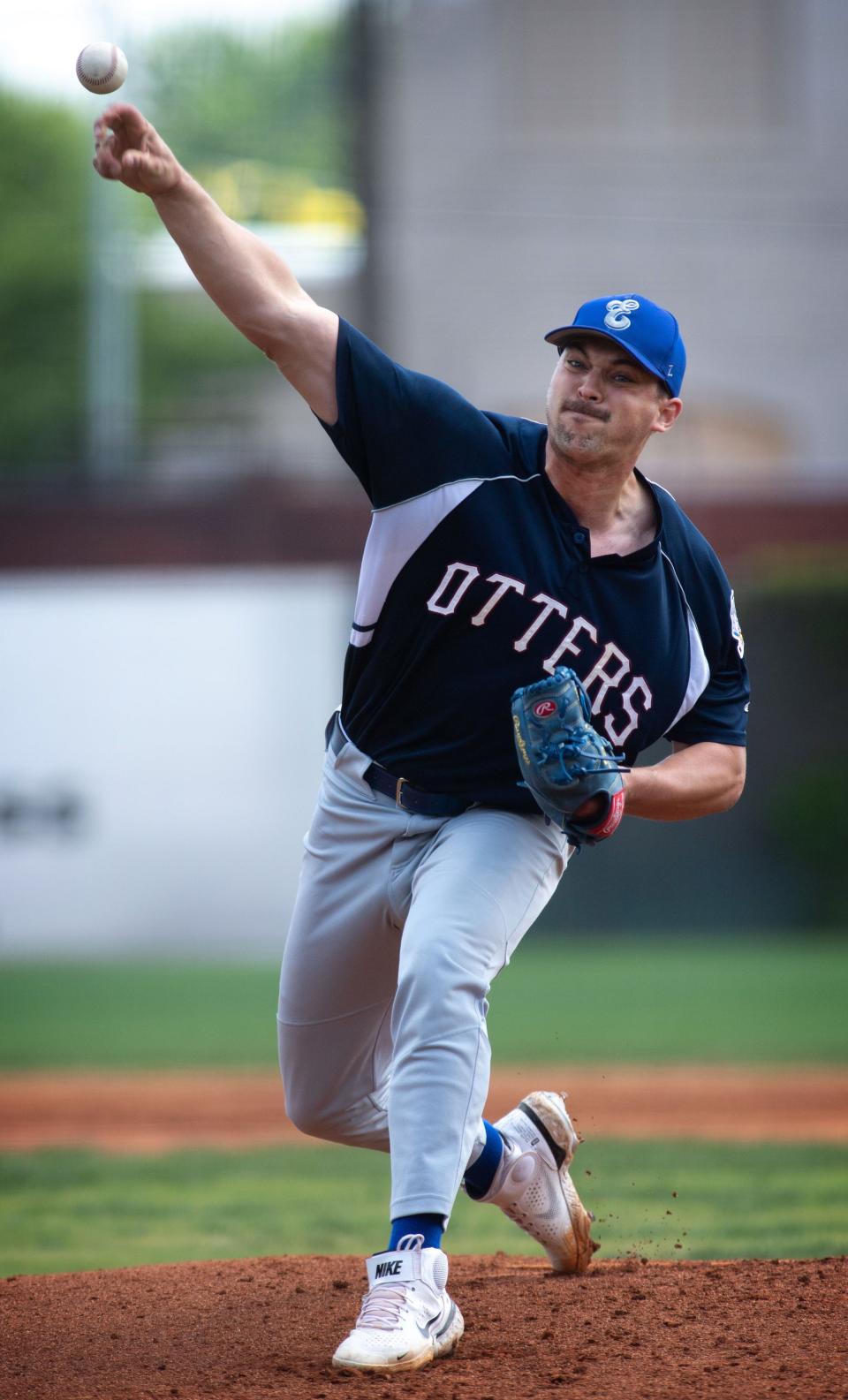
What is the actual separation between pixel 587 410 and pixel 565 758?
71cm

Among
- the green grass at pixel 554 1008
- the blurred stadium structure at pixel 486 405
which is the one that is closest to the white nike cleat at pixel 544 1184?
the green grass at pixel 554 1008

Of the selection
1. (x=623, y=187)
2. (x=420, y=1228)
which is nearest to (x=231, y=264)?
(x=420, y=1228)

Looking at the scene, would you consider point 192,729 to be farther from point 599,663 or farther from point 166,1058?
point 599,663

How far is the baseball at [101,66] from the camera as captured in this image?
2918mm

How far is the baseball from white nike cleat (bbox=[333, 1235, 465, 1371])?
6.91ft

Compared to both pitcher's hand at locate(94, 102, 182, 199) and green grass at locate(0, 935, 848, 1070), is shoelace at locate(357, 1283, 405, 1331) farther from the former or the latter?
green grass at locate(0, 935, 848, 1070)

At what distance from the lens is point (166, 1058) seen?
9250mm

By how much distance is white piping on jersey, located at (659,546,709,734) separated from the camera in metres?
3.26

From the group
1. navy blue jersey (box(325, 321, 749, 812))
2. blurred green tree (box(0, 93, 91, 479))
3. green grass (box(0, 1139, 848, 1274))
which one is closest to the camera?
navy blue jersey (box(325, 321, 749, 812))

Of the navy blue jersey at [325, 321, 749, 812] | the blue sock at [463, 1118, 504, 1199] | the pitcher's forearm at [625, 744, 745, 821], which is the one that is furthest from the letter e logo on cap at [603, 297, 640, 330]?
the blue sock at [463, 1118, 504, 1199]

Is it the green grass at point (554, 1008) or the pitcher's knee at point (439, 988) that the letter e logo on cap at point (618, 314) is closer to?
the pitcher's knee at point (439, 988)

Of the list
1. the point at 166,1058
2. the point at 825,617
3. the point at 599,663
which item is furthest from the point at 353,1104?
the point at 825,617

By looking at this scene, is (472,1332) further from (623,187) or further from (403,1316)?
(623,187)

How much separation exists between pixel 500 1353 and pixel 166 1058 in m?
6.62
